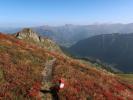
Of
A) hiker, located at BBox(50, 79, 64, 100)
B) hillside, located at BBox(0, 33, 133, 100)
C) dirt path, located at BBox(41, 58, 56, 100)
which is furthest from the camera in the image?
hiker, located at BBox(50, 79, 64, 100)

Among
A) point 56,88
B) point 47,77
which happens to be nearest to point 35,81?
point 47,77

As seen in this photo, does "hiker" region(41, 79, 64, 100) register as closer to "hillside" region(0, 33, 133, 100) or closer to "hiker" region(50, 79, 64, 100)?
"hiker" region(50, 79, 64, 100)

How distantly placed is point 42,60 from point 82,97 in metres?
14.9

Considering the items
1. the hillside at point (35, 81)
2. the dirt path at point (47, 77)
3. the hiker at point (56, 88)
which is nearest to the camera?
the hillside at point (35, 81)

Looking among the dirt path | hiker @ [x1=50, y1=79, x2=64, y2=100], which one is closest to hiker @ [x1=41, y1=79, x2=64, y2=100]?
hiker @ [x1=50, y1=79, x2=64, y2=100]

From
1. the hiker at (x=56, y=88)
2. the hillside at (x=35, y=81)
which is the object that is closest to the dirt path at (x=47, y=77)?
the hillside at (x=35, y=81)

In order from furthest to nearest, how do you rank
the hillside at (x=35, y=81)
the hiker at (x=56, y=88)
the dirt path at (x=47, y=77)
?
the hiker at (x=56, y=88) < the dirt path at (x=47, y=77) < the hillside at (x=35, y=81)

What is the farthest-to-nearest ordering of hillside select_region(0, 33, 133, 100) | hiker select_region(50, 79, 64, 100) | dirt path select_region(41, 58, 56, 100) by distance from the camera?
hiker select_region(50, 79, 64, 100)
dirt path select_region(41, 58, 56, 100)
hillside select_region(0, 33, 133, 100)

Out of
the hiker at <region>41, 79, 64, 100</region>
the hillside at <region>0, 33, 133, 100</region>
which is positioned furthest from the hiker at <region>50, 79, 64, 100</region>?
the hillside at <region>0, 33, 133, 100</region>

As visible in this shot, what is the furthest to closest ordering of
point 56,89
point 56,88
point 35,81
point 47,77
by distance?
point 47,77
point 35,81
point 56,88
point 56,89

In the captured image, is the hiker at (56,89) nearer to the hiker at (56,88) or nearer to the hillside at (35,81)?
the hiker at (56,88)

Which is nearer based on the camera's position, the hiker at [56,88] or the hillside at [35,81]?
the hillside at [35,81]

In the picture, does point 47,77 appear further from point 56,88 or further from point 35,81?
point 56,88

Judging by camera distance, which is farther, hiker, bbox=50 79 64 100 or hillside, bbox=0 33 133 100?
hiker, bbox=50 79 64 100
